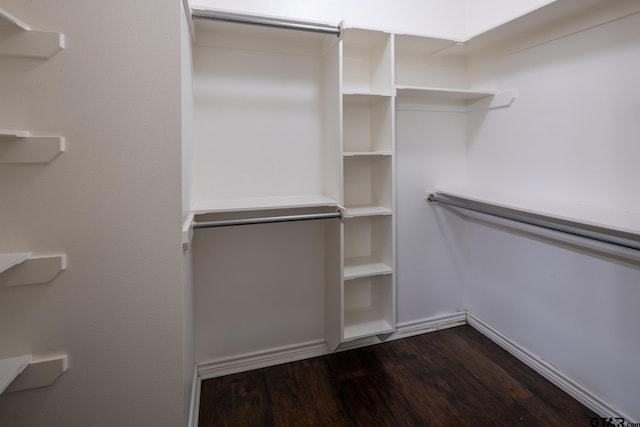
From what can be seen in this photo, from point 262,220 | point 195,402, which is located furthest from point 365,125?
point 195,402

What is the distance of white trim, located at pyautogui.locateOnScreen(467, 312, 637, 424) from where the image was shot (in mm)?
1585

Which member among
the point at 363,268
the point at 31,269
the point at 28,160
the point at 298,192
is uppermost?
the point at 28,160

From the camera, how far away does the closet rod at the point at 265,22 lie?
4.91ft

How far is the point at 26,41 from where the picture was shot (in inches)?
40.8

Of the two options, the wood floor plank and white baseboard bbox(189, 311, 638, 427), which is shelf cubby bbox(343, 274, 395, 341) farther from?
the wood floor plank

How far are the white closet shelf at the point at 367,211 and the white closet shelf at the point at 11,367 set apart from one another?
1.46 m

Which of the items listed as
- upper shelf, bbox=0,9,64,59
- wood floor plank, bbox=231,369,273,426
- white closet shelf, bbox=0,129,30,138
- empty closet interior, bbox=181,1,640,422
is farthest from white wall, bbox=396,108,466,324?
white closet shelf, bbox=0,129,30,138

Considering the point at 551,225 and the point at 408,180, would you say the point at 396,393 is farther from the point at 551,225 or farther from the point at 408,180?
the point at 408,180

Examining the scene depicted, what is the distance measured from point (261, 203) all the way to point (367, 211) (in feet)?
2.19

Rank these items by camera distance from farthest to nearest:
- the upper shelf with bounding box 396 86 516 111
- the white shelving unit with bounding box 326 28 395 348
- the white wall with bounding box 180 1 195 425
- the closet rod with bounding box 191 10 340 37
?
Answer: 1. the upper shelf with bounding box 396 86 516 111
2. the white shelving unit with bounding box 326 28 395 348
3. the closet rod with bounding box 191 10 340 37
4. the white wall with bounding box 180 1 195 425

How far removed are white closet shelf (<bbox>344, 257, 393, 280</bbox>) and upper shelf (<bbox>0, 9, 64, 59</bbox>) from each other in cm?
167

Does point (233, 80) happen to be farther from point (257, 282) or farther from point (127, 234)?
point (257, 282)

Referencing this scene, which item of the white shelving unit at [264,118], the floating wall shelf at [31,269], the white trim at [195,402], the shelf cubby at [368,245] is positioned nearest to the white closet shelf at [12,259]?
the floating wall shelf at [31,269]

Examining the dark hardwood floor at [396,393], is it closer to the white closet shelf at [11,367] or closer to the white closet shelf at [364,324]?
the white closet shelf at [364,324]
